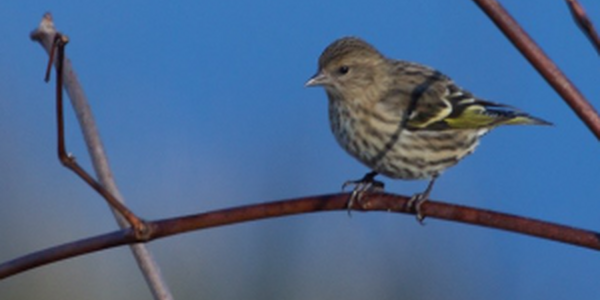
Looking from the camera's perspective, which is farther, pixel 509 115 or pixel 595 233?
pixel 509 115

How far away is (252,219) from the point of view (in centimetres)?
183

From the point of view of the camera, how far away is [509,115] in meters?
3.56

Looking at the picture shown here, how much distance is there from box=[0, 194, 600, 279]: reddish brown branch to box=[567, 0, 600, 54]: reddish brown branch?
34cm

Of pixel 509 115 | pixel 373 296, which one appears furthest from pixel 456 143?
pixel 373 296

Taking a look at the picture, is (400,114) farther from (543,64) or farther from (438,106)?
(543,64)

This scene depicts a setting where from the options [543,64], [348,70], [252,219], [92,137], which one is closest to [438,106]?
[348,70]

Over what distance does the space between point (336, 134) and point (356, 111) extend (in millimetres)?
95

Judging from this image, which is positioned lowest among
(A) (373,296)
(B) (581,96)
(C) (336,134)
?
(A) (373,296)

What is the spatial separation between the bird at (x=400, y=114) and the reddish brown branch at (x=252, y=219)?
1412 millimetres

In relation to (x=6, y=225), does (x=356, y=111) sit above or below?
below

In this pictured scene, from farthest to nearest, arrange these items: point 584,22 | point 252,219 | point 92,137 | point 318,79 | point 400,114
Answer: point 318,79, point 400,114, point 92,137, point 252,219, point 584,22

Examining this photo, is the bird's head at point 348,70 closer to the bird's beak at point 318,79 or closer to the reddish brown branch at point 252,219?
the bird's beak at point 318,79

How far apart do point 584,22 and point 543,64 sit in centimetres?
9

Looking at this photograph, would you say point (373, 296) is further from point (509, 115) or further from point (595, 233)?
point (595, 233)
